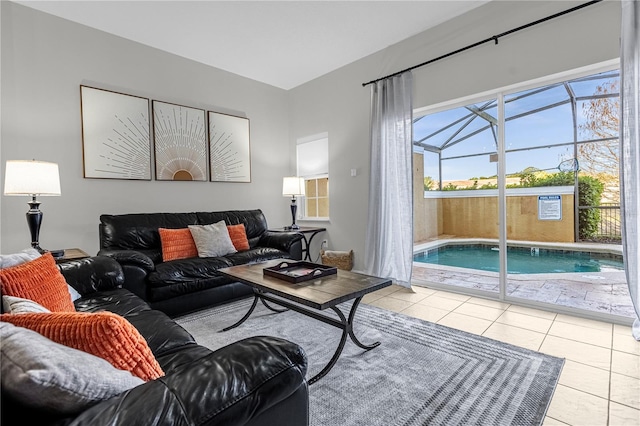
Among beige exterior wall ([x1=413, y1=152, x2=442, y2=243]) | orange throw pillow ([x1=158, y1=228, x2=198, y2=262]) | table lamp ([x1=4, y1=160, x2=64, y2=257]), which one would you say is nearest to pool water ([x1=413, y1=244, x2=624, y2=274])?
beige exterior wall ([x1=413, y1=152, x2=442, y2=243])

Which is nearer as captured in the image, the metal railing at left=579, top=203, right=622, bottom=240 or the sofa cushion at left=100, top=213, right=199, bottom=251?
the metal railing at left=579, top=203, right=622, bottom=240

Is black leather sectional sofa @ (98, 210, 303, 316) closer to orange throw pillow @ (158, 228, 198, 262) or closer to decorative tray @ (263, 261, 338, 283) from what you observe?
orange throw pillow @ (158, 228, 198, 262)

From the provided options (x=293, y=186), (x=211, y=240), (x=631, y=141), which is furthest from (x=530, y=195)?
(x=211, y=240)

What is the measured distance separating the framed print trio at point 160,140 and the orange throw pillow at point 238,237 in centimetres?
90

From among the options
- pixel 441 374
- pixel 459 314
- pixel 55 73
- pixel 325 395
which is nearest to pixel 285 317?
pixel 325 395

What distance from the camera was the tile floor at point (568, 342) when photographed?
1505mm

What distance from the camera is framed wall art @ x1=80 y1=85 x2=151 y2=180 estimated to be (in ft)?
10.7

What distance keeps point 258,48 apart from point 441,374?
3.80m

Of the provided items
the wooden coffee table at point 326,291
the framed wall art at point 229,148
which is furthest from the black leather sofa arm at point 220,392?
the framed wall art at point 229,148

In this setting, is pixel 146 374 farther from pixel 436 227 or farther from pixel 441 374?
pixel 436 227

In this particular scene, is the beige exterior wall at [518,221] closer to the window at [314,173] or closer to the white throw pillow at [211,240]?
the window at [314,173]

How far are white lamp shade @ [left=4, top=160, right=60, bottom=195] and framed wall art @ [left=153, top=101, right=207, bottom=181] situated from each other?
1.34 m

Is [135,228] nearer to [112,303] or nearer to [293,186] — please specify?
[112,303]

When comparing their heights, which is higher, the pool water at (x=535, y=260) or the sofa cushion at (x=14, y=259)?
the sofa cushion at (x=14, y=259)
